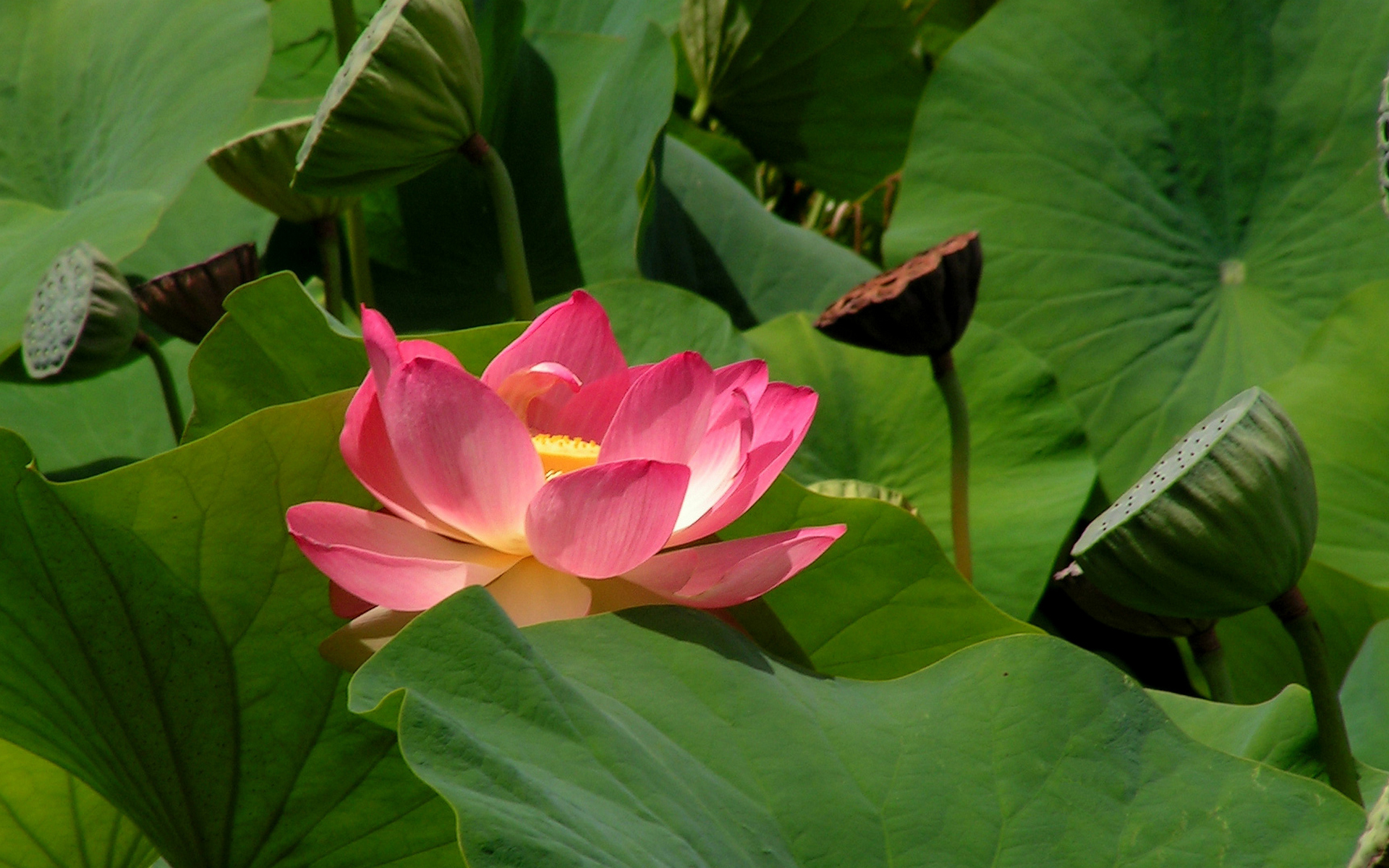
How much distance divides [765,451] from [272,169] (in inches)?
22.0

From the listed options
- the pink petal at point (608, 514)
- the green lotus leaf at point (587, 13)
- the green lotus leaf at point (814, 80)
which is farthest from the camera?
the green lotus leaf at point (814, 80)

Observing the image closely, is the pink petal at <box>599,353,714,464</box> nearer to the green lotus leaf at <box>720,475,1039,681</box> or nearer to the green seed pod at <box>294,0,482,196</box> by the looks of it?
the green lotus leaf at <box>720,475,1039,681</box>

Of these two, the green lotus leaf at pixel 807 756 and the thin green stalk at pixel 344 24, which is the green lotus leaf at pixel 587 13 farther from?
the green lotus leaf at pixel 807 756

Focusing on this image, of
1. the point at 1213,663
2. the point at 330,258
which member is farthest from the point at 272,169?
the point at 1213,663

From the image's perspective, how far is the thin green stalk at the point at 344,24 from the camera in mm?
899

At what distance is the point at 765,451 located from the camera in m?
0.46

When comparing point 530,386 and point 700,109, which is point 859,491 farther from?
point 700,109

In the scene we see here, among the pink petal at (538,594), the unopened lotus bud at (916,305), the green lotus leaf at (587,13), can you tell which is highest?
the green lotus leaf at (587,13)

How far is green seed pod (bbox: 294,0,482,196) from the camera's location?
2.08ft

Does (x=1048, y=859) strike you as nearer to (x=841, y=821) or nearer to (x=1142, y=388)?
(x=841, y=821)

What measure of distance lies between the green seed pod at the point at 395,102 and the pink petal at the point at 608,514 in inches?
12.7

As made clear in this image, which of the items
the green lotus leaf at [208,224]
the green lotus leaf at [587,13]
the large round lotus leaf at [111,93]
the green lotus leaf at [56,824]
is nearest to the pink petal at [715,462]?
the green lotus leaf at [56,824]

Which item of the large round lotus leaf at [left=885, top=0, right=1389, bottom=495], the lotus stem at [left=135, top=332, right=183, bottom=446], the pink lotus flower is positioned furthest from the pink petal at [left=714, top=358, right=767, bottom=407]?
the large round lotus leaf at [left=885, top=0, right=1389, bottom=495]

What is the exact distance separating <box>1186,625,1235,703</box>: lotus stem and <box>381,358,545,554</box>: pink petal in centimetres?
46
